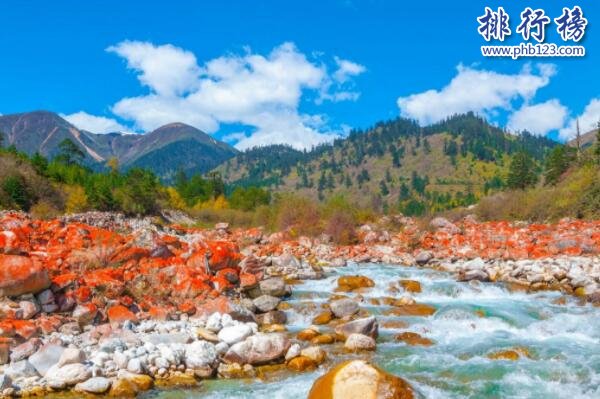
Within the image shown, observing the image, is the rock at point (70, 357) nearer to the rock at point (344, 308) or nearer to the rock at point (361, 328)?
the rock at point (361, 328)

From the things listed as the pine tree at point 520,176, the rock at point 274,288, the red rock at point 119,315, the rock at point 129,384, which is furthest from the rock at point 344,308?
the pine tree at point 520,176

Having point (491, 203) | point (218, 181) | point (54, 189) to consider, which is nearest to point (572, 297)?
point (491, 203)

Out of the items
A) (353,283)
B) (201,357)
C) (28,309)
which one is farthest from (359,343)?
(28,309)

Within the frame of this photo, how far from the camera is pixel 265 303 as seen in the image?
64.7ft

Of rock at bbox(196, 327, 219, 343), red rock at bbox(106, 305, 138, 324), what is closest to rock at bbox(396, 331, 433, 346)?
rock at bbox(196, 327, 219, 343)

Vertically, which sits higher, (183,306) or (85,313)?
(85,313)

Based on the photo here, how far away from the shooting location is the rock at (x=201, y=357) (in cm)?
1268

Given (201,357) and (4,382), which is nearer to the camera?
(4,382)

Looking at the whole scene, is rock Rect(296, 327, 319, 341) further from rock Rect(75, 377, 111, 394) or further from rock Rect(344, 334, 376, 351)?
rock Rect(75, 377, 111, 394)

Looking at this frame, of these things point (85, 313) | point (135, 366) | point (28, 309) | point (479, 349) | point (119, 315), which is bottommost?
point (479, 349)

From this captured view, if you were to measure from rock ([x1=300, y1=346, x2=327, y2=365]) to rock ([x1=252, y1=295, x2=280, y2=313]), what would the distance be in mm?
5788

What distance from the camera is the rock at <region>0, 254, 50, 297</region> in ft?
49.8

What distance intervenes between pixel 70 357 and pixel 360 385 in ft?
24.3

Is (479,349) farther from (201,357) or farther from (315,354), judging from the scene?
(201,357)
